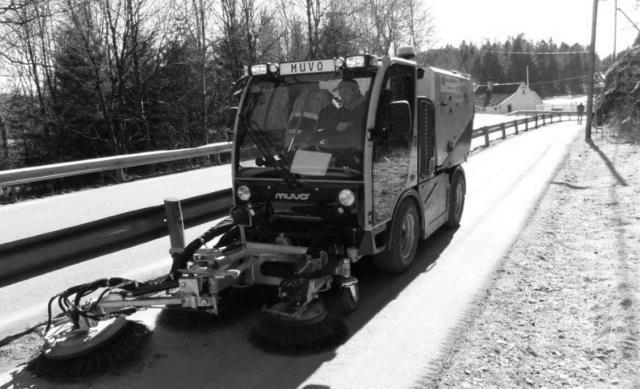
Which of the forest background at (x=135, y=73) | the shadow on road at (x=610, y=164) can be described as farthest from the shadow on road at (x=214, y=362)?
the forest background at (x=135, y=73)

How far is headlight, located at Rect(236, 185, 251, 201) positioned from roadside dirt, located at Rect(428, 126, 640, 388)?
2340 millimetres

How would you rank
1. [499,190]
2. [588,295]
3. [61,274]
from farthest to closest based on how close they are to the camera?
[499,190] < [61,274] < [588,295]

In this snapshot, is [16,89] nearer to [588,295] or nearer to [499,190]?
[499,190]

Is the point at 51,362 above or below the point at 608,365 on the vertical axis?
above

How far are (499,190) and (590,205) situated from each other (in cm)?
210

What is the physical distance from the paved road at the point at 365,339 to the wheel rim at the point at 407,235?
0.25 metres

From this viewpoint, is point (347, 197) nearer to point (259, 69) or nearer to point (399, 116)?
point (399, 116)

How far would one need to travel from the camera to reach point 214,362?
372cm

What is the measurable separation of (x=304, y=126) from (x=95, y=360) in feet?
8.69

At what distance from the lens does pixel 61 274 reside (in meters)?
5.73

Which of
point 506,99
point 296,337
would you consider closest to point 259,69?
point 296,337

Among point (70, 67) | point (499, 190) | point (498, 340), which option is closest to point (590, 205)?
point (499, 190)

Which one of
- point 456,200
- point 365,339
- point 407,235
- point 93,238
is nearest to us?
point 93,238

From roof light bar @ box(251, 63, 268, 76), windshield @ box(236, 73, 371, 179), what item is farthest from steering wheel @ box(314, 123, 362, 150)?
roof light bar @ box(251, 63, 268, 76)
